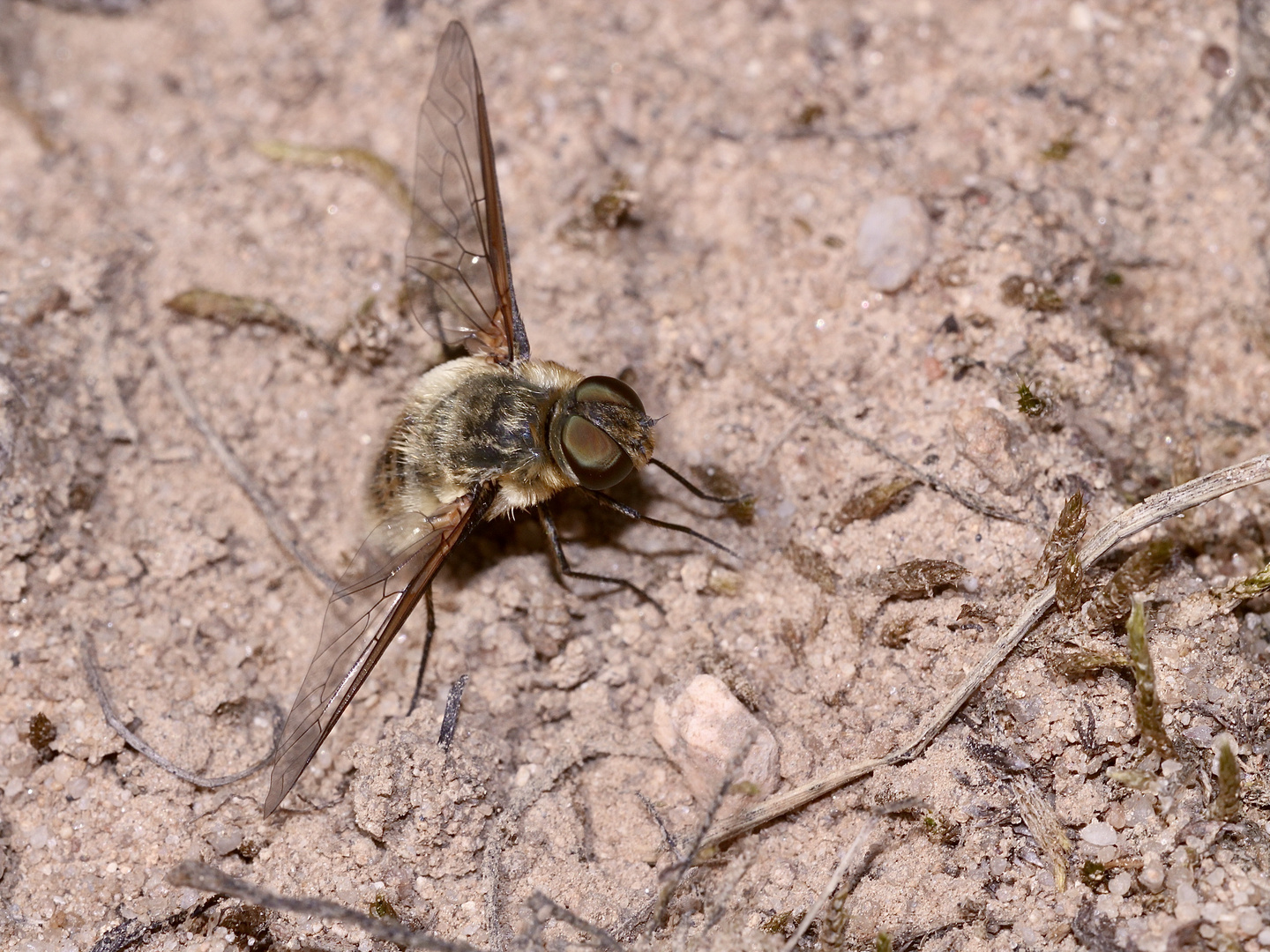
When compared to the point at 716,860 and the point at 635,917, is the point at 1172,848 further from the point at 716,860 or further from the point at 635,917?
the point at 635,917

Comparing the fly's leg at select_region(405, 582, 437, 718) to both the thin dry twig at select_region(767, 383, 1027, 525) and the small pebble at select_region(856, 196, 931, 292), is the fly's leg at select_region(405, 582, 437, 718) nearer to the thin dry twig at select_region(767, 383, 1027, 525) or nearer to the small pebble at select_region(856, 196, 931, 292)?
the thin dry twig at select_region(767, 383, 1027, 525)

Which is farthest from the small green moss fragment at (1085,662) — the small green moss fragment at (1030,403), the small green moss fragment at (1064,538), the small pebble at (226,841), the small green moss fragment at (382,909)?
the small pebble at (226,841)

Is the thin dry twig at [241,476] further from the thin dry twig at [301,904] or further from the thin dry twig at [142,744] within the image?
the thin dry twig at [301,904]

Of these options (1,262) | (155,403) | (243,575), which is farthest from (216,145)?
(243,575)

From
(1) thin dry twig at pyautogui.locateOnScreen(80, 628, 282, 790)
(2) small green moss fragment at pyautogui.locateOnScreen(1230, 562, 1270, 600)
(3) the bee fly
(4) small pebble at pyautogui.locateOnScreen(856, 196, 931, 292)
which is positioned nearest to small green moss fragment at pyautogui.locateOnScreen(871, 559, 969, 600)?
(3) the bee fly

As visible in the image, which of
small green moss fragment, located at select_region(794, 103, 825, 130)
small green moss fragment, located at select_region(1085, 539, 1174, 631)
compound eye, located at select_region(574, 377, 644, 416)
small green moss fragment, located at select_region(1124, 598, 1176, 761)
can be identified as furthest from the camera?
small green moss fragment, located at select_region(794, 103, 825, 130)

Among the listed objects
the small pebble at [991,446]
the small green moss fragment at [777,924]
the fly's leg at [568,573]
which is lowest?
the small green moss fragment at [777,924]
